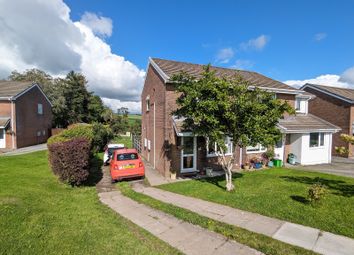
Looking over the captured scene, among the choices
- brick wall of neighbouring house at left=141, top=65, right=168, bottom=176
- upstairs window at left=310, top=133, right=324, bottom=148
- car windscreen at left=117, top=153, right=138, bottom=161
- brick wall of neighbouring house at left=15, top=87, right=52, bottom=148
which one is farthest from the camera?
brick wall of neighbouring house at left=15, top=87, right=52, bottom=148

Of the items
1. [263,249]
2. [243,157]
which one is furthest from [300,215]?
[243,157]

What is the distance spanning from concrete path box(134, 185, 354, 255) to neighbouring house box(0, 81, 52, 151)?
24453 millimetres

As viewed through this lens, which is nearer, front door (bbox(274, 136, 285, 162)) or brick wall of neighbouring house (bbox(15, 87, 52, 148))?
front door (bbox(274, 136, 285, 162))

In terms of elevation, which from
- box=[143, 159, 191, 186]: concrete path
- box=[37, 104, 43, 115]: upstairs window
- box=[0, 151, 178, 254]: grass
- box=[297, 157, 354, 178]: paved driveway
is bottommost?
box=[143, 159, 191, 186]: concrete path

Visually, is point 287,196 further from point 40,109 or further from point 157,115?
A: point 40,109

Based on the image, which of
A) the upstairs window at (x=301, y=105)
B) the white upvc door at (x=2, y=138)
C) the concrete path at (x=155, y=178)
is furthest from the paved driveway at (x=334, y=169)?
the white upvc door at (x=2, y=138)

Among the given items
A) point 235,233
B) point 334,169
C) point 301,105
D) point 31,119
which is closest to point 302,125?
point 301,105

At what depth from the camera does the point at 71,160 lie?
1002 cm

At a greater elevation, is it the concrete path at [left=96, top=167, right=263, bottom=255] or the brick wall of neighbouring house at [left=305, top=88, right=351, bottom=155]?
the brick wall of neighbouring house at [left=305, top=88, right=351, bottom=155]

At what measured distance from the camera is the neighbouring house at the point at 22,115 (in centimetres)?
2425

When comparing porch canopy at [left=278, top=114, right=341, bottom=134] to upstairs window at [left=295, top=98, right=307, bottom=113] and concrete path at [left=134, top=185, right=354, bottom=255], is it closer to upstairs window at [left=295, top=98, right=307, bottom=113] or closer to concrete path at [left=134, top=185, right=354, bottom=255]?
upstairs window at [left=295, top=98, right=307, bottom=113]

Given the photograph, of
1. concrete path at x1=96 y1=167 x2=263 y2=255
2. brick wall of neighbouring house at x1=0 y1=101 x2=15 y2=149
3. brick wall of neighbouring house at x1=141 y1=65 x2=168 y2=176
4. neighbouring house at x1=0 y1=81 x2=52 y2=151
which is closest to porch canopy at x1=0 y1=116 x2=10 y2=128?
neighbouring house at x1=0 y1=81 x2=52 y2=151

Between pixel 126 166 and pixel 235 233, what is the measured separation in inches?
311

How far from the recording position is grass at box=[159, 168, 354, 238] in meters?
6.51
